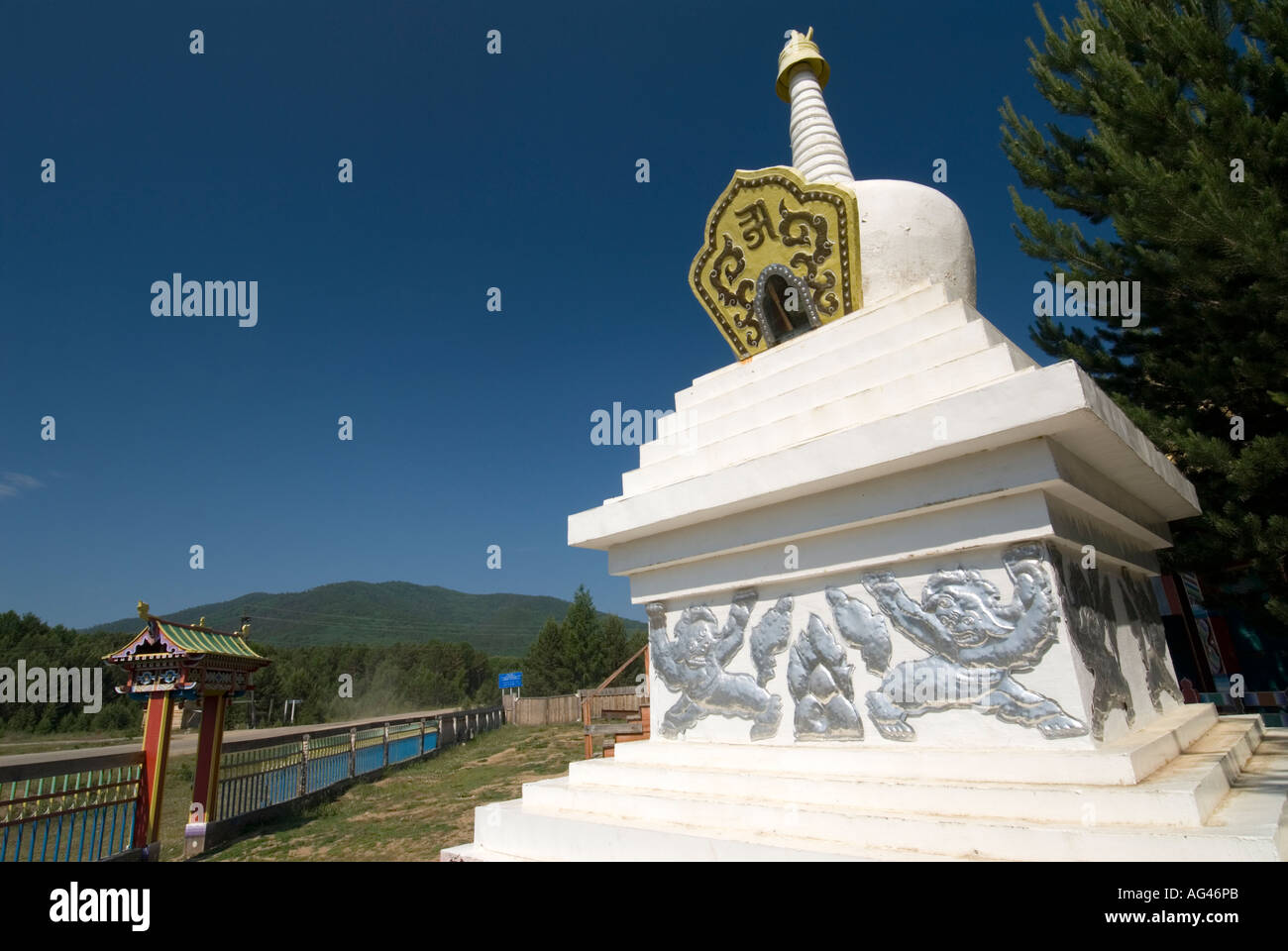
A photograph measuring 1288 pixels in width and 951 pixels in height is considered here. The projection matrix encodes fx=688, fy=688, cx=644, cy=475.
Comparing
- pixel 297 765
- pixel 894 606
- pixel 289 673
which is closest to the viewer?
pixel 894 606

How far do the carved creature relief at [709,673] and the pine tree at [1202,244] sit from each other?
5.86 m

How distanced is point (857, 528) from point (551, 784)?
2.60 metres

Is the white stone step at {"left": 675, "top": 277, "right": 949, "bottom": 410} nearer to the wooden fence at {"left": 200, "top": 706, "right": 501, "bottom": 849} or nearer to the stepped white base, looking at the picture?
the stepped white base

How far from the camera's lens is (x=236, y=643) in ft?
37.1

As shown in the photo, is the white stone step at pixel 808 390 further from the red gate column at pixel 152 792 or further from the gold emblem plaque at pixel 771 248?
the red gate column at pixel 152 792

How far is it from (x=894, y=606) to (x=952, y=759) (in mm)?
774

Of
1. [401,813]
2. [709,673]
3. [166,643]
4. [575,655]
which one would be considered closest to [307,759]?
[401,813]

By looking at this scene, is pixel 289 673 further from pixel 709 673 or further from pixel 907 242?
pixel 907 242

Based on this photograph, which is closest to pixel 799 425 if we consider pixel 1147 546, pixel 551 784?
pixel 551 784

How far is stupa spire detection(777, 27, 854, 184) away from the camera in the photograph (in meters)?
6.22

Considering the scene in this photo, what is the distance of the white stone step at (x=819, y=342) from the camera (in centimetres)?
451

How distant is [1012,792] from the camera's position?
290 cm

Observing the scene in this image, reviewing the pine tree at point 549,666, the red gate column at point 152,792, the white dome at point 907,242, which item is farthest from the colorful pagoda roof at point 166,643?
the pine tree at point 549,666
